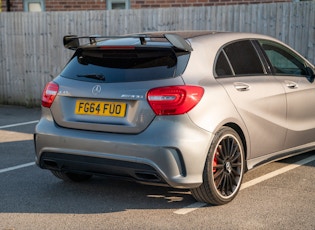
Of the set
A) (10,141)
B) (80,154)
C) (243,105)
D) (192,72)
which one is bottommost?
(10,141)

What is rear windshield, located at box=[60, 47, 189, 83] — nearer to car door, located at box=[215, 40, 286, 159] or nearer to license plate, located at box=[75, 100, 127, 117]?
license plate, located at box=[75, 100, 127, 117]

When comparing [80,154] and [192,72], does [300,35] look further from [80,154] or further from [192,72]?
[80,154]

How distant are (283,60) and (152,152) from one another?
262 centimetres

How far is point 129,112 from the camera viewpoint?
14.3 feet

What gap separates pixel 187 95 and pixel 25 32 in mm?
9204

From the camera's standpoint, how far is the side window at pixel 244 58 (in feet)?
16.8

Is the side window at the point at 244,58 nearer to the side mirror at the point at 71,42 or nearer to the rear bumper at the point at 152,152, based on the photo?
the rear bumper at the point at 152,152

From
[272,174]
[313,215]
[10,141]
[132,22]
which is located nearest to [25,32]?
[132,22]

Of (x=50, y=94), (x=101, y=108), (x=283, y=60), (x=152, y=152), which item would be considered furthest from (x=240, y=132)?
(x=50, y=94)

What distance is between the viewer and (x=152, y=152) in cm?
425

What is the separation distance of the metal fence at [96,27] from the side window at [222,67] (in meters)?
5.21

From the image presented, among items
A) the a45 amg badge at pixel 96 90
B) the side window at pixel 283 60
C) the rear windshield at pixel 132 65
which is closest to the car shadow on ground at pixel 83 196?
the a45 amg badge at pixel 96 90

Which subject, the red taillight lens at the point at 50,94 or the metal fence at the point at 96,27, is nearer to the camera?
the red taillight lens at the point at 50,94

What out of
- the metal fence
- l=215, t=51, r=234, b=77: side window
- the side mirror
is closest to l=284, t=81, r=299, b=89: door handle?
l=215, t=51, r=234, b=77: side window
